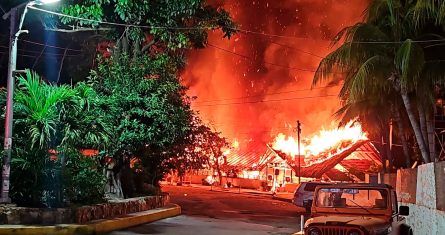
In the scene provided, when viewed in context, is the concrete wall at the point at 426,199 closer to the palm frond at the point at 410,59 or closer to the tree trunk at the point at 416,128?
the tree trunk at the point at 416,128

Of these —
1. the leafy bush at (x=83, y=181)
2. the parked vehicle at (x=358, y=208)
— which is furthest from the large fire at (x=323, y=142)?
the parked vehicle at (x=358, y=208)

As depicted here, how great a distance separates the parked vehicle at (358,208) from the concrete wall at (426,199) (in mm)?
1749

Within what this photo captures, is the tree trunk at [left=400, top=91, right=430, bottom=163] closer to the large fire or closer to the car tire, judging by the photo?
the car tire

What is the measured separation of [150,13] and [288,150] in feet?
115

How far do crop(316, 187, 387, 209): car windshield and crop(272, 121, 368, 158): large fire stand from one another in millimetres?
32425

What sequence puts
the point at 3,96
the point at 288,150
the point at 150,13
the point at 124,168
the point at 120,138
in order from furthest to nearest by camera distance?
the point at 288,150
the point at 124,168
the point at 150,13
the point at 120,138
the point at 3,96

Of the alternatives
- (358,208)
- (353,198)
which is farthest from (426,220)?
(358,208)

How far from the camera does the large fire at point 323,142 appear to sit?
1708 inches

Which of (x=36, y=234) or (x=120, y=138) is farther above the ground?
(x=120, y=138)

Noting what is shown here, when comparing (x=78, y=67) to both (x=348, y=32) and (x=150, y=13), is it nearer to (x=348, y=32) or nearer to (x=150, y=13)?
(x=150, y=13)

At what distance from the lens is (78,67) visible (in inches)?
1046

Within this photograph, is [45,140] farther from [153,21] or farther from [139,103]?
[153,21]

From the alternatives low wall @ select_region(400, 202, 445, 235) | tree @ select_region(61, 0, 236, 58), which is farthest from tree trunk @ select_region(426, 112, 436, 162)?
tree @ select_region(61, 0, 236, 58)

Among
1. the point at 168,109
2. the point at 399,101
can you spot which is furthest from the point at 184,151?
the point at 399,101
